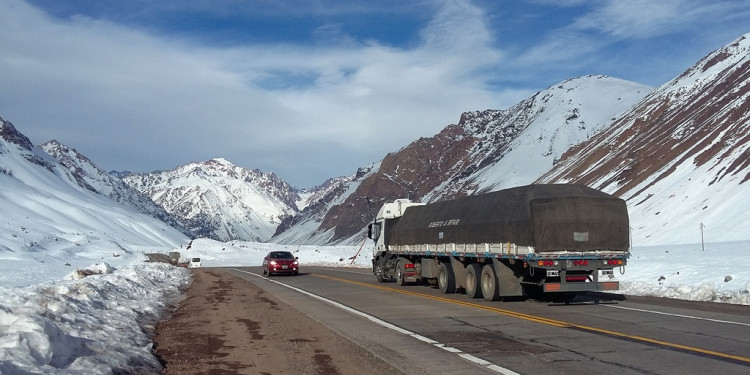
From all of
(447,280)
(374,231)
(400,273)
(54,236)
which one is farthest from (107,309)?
(54,236)

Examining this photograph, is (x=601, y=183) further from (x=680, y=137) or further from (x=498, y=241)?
(x=498, y=241)

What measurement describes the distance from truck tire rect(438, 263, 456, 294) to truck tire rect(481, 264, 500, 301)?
253cm

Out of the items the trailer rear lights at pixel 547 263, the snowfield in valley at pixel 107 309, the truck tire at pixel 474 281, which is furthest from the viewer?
the truck tire at pixel 474 281

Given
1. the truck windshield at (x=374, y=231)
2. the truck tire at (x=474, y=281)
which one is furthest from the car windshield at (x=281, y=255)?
the truck tire at (x=474, y=281)

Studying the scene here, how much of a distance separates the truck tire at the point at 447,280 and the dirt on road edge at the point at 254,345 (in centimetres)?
663

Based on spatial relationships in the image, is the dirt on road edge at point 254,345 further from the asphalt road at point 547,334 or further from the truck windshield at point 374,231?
the truck windshield at point 374,231

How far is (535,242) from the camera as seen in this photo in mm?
16938

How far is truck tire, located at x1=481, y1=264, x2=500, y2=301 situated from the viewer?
18719 mm

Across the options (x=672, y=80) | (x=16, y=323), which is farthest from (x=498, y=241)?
(x=672, y=80)

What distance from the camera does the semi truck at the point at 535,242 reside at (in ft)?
55.9

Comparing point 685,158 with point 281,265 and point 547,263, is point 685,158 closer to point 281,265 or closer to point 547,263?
point 281,265

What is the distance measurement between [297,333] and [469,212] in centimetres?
988

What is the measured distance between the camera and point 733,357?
9227 mm

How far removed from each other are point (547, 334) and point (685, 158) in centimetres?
9716
